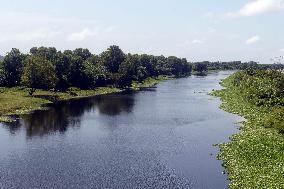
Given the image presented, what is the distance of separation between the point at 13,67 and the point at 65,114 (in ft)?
194

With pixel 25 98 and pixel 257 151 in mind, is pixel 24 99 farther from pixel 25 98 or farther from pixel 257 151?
pixel 257 151

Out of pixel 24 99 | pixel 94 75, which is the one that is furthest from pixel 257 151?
pixel 94 75

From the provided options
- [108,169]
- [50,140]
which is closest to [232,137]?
[108,169]

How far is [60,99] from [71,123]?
46.2m

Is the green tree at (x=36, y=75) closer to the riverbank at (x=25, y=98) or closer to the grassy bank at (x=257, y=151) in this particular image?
the riverbank at (x=25, y=98)

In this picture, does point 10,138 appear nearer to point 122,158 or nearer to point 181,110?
point 122,158

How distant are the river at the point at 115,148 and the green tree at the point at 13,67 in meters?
41.0

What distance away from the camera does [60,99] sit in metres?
146

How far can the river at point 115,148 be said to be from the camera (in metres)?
57.7

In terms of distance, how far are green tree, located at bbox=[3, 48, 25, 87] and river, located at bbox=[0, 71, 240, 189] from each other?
4102 centimetres

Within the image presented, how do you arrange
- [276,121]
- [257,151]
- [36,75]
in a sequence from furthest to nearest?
[36,75] → [276,121] → [257,151]

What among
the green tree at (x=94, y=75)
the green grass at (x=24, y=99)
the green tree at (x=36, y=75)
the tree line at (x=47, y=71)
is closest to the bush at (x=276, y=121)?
the green grass at (x=24, y=99)

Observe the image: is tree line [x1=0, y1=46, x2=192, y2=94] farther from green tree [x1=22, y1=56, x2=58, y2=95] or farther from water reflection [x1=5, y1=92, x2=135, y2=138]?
water reflection [x1=5, y1=92, x2=135, y2=138]

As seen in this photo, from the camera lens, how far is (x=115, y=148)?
75.6m
